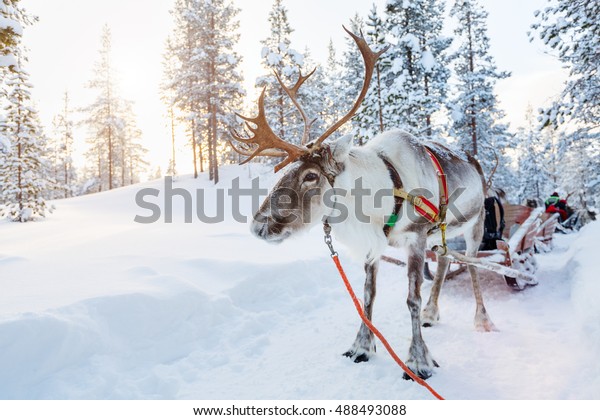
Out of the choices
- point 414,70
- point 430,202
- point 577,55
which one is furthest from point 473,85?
point 430,202

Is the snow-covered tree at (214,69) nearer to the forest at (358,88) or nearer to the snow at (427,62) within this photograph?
the forest at (358,88)

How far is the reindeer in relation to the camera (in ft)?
10.2

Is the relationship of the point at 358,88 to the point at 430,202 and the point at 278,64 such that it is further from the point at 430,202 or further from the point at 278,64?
the point at 430,202

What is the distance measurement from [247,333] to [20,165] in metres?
17.8

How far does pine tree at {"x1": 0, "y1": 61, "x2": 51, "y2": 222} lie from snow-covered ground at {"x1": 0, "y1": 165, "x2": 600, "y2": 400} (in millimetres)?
12592

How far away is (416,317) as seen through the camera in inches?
132

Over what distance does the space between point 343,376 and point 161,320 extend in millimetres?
2161

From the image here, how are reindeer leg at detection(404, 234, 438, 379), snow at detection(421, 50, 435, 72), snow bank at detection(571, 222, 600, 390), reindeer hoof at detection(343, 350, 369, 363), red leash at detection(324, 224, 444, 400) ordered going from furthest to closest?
snow at detection(421, 50, 435, 72), reindeer hoof at detection(343, 350, 369, 363), reindeer leg at detection(404, 234, 438, 379), snow bank at detection(571, 222, 600, 390), red leash at detection(324, 224, 444, 400)

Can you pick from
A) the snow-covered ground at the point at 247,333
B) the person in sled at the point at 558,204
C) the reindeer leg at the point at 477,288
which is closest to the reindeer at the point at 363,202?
the snow-covered ground at the point at 247,333

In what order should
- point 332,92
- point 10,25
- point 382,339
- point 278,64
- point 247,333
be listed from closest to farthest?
point 382,339
point 247,333
point 10,25
point 278,64
point 332,92

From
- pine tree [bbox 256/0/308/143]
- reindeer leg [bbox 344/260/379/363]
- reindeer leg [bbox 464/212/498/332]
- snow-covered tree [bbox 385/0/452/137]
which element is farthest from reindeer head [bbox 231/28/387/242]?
pine tree [bbox 256/0/308/143]

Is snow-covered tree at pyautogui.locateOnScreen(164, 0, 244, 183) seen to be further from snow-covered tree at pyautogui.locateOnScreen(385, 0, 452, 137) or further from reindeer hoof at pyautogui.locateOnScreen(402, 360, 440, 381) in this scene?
reindeer hoof at pyautogui.locateOnScreen(402, 360, 440, 381)

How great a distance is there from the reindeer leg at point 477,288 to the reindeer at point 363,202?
1061 mm

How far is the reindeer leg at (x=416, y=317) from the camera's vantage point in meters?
3.22
